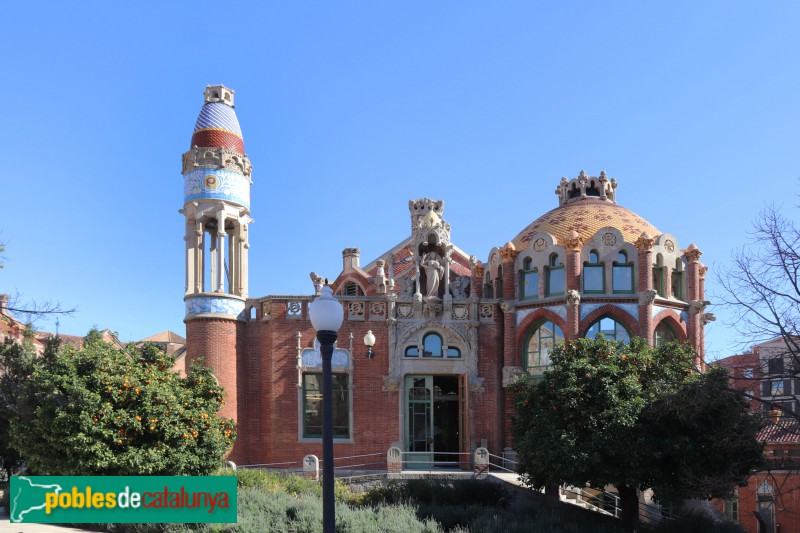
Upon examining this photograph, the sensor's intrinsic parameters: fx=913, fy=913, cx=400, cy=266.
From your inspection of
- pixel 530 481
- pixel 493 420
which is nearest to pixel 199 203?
pixel 493 420

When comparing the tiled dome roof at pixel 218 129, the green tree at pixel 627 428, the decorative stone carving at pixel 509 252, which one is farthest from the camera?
the decorative stone carving at pixel 509 252

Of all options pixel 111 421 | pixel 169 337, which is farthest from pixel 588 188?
pixel 169 337

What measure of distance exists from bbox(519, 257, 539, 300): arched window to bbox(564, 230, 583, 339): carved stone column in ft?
4.80

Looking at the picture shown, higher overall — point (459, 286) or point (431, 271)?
point (431, 271)

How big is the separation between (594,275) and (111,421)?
17181 millimetres

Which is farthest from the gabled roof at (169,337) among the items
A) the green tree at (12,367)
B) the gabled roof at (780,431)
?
the gabled roof at (780,431)

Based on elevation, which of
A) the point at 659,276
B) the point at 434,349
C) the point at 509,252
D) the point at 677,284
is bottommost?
the point at 434,349

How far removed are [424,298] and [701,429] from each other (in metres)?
11.8

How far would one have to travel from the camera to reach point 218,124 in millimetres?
32531

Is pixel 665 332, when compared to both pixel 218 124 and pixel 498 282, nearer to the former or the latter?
pixel 498 282

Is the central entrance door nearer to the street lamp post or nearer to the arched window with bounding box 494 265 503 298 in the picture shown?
the arched window with bounding box 494 265 503 298

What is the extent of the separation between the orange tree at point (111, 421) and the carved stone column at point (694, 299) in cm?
1717

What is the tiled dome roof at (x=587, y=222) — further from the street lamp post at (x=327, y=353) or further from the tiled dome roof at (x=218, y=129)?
the street lamp post at (x=327, y=353)

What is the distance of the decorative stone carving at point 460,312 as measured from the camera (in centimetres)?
3281
